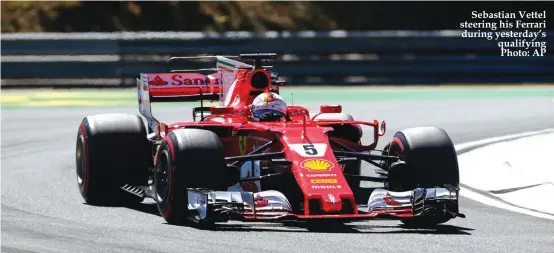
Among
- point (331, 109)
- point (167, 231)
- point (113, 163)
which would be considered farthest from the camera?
point (331, 109)

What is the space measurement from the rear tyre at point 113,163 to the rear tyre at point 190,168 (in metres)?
1.70

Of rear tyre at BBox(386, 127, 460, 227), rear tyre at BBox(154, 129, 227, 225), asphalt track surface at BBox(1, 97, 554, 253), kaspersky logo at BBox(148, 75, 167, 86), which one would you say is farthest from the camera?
kaspersky logo at BBox(148, 75, 167, 86)

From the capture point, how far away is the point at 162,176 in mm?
11531

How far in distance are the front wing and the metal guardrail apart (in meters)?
16.4

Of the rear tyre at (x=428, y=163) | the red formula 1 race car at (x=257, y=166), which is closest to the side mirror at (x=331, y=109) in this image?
the red formula 1 race car at (x=257, y=166)

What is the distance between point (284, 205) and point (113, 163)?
2660mm

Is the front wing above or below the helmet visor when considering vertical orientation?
below

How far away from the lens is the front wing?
A: 34.8ft

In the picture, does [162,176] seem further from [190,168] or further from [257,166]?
[257,166]

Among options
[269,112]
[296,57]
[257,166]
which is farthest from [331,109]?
[296,57]

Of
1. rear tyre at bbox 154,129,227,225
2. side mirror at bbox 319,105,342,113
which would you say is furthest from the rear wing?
rear tyre at bbox 154,129,227,225

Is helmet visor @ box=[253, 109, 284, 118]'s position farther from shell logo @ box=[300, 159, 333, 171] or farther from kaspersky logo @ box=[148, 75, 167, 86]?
kaspersky logo @ box=[148, 75, 167, 86]

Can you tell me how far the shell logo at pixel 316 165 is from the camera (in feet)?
36.3

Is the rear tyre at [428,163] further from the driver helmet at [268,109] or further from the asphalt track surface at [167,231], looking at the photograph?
the driver helmet at [268,109]
